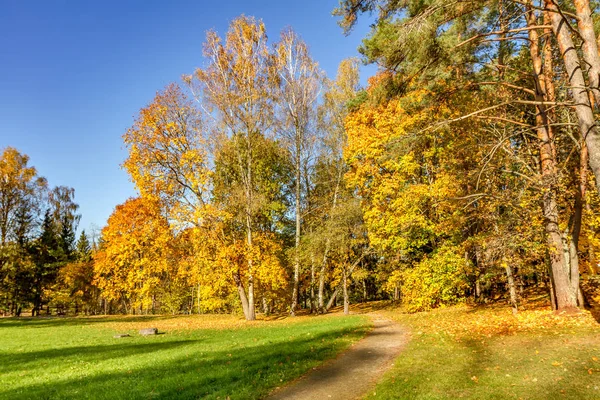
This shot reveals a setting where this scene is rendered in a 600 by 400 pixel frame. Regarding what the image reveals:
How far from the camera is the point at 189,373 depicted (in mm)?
8500

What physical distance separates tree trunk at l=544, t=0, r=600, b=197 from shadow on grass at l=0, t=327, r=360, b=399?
25.4ft

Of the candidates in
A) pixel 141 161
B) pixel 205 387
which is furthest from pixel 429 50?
pixel 141 161

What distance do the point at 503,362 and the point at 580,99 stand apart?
5.92 meters

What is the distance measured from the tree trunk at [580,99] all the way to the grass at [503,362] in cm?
373

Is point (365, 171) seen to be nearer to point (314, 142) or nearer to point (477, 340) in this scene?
point (314, 142)

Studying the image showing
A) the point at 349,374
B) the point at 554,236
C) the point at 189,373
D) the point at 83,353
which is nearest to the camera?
the point at 349,374

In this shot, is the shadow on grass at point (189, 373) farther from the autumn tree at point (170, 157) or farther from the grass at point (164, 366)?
the autumn tree at point (170, 157)

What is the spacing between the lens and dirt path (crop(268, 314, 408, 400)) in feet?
22.3

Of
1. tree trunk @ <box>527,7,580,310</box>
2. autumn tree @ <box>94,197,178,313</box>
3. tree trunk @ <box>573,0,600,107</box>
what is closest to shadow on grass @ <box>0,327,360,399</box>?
tree trunk @ <box>527,7,580,310</box>

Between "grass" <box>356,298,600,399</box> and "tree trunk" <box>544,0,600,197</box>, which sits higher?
"tree trunk" <box>544,0,600,197</box>

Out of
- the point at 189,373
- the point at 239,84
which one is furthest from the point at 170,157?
the point at 189,373

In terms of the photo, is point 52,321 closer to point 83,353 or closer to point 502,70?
point 83,353

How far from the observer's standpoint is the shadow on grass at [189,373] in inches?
287

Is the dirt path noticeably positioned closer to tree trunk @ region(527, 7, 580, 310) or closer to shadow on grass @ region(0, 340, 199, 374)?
tree trunk @ region(527, 7, 580, 310)
